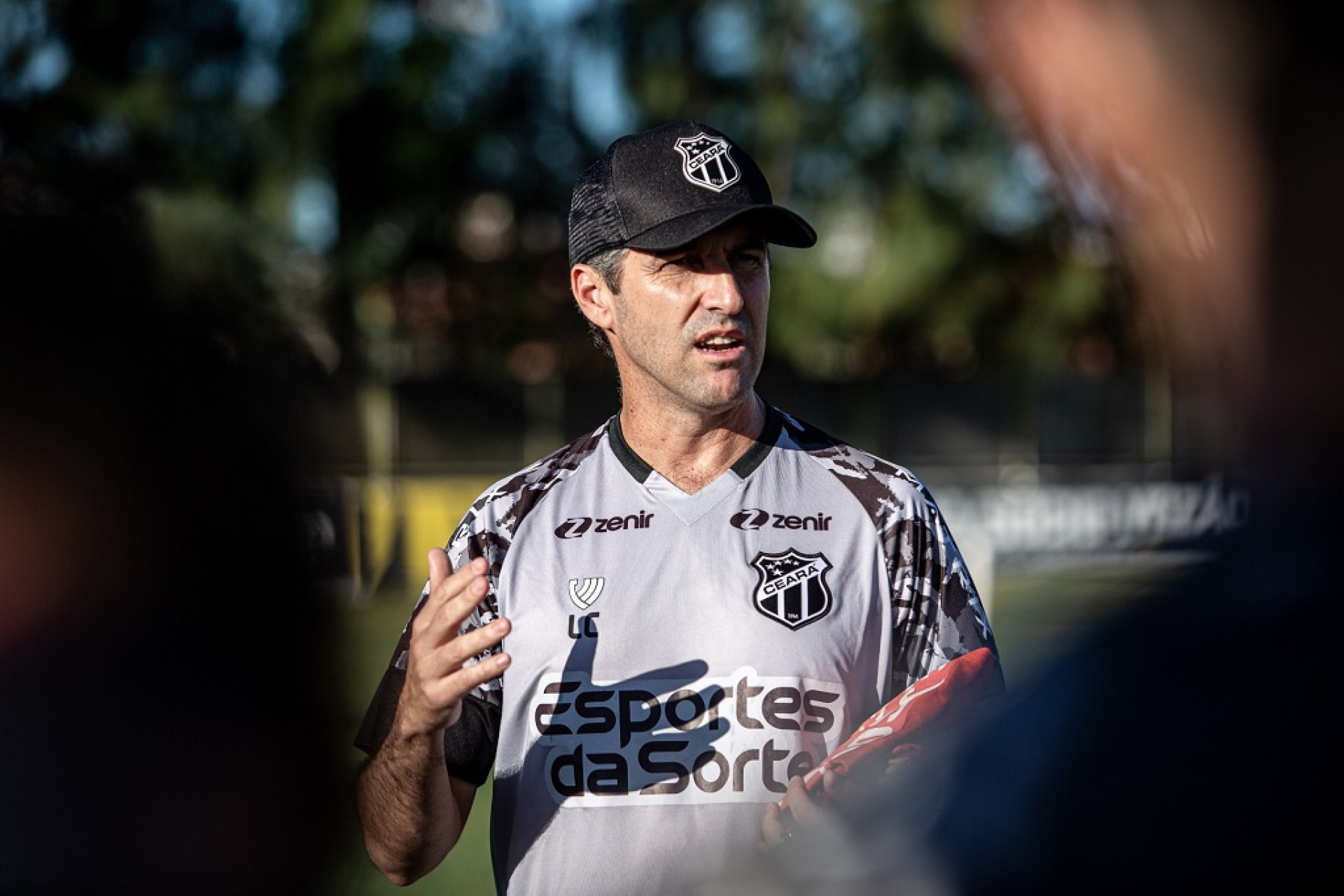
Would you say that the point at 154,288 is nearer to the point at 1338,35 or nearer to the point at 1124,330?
the point at 1124,330

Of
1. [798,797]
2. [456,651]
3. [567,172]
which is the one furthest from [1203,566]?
[567,172]

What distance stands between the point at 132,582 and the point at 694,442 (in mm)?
922

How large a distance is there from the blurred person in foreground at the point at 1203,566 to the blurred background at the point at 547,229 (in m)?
13.2

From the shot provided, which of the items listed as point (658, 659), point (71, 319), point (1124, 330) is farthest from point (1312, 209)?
point (71, 319)

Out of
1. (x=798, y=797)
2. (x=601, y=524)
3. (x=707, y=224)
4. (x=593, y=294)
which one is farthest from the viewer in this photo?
(x=593, y=294)

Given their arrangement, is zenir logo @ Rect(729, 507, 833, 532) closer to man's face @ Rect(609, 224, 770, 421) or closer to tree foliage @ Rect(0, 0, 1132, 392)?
man's face @ Rect(609, 224, 770, 421)

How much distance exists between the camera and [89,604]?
211cm

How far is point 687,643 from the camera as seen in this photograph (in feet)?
7.13

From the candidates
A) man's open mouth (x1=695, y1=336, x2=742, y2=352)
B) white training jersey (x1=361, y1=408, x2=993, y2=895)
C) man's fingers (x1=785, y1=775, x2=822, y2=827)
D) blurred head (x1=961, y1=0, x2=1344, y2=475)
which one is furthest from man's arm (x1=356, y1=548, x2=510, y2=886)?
blurred head (x1=961, y1=0, x2=1344, y2=475)

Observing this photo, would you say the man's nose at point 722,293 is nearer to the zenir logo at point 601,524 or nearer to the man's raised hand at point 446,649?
the zenir logo at point 601,524

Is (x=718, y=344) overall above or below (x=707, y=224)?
below

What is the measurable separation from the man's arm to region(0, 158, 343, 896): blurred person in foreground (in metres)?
0.33

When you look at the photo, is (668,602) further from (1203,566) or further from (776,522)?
(1203,566)

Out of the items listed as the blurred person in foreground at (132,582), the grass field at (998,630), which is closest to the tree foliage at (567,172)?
the grass field at (998,630)
